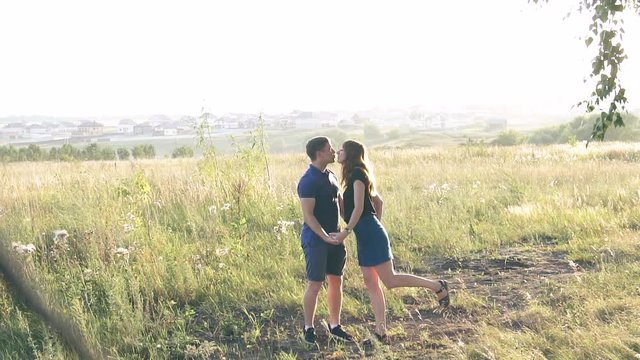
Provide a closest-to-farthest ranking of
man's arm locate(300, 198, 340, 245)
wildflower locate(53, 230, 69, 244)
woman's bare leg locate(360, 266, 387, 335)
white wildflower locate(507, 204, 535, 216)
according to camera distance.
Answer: man's arm locate(300, 198, 340, 245)
woman's bare leg locate(360, 266, 387, 335)
wildflower locate(53, 230, 69, 244)
white wildflower locate(507, 204, 535, 216)

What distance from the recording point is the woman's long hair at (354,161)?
5.07 meters

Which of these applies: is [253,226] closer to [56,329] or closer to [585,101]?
[56,329]

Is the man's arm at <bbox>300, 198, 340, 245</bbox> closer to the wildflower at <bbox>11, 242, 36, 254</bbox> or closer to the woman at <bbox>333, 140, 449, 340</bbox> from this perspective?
the woman at <bbox>333, 140, 449, 340</bbox>

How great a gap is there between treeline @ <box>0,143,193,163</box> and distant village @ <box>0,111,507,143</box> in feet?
2.24

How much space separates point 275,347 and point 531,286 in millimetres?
2987

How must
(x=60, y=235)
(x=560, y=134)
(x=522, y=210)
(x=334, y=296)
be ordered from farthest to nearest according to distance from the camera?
1. (x=560, y=134)
2. (x=522, y=210)
3. (x=60, y=235)
4. (x=334, y=296)

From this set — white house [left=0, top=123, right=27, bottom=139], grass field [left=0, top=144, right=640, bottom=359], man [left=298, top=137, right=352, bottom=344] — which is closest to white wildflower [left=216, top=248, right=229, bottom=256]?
grass field [left=0, top=144, right=640, bottom=359]

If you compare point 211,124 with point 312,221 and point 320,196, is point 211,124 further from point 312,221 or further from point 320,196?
point 312,221

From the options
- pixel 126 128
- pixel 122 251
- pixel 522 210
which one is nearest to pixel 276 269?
pixel 122 251

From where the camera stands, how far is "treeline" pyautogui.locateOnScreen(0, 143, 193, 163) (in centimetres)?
1885

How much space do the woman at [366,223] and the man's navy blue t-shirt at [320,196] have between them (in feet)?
0.38

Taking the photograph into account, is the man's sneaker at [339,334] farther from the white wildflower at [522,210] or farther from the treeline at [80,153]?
the treeline at [80,153]

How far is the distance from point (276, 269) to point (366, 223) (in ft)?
7.24

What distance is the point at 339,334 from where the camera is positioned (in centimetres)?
525
